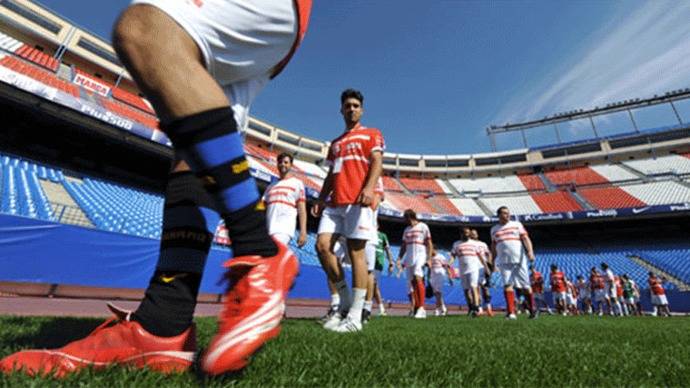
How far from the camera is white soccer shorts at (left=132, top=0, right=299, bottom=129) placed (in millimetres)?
1161

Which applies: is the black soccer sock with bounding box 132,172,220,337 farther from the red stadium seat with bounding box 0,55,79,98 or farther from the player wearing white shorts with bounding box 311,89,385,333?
the red stadium seat with bounding box 0,55,79,98

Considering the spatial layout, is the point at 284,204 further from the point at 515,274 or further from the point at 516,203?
the point at 516,203

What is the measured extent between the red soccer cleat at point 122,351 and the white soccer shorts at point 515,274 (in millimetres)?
7911

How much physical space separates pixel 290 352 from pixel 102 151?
58.3 ft

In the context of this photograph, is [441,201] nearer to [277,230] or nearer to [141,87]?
[277,230]

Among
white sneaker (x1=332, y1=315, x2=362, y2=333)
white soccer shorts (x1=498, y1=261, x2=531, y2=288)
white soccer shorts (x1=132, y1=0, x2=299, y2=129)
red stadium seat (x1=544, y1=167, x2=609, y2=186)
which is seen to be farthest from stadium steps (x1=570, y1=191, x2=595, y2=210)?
white soccer shorts (x1=132, y1=0, x2=299, y2=129)

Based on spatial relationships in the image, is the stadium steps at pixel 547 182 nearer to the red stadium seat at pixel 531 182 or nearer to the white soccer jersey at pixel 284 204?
the red stadium seat at pixel 531 182

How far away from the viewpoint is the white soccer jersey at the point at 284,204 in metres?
5.22

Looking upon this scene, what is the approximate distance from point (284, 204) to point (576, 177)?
33.9m

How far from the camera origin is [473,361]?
1447 mm

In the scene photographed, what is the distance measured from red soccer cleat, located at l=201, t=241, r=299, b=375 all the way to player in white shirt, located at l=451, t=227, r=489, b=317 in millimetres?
8385

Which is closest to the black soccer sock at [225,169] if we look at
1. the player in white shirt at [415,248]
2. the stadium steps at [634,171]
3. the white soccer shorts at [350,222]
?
the white soccer shorts at [350,222]

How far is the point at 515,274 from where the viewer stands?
26.2ft

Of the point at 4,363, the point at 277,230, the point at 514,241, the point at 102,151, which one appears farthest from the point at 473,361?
the point at 102,151
